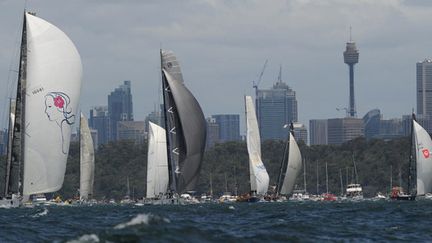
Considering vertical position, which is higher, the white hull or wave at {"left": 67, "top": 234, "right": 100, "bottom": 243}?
the white hull

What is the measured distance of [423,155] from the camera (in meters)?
133

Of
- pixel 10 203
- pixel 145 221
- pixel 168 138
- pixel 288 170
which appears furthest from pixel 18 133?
pixel 288 170

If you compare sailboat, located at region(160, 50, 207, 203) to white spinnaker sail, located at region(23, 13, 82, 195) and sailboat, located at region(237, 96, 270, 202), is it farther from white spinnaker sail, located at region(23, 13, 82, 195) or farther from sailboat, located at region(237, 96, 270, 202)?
sailboat, located at region(237, 96, 270, 202)

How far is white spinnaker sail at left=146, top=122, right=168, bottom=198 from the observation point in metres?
123

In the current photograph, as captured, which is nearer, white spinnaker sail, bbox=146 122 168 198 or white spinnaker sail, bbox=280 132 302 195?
white spinnaker sail, bbox=146 122 168 198

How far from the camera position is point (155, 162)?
127562mm

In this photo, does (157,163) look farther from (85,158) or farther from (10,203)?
(10,203)

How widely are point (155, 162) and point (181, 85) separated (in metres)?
27.0

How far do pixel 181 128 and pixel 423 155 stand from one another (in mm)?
39493

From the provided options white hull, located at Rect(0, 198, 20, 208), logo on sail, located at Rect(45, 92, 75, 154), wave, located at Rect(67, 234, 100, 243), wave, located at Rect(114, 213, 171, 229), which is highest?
logo on sail, located at Rect(45, 92, 75, 154)

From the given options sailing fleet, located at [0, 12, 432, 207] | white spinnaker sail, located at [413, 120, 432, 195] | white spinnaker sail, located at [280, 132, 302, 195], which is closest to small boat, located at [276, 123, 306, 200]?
white spinnaker sail, located at [280, 132, 302, 195]

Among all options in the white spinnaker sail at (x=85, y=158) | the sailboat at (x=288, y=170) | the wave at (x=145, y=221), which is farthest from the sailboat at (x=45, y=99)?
the sailboat at (x=288, y=170)

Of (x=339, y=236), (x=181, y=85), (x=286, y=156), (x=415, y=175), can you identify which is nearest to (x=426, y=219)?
(x=339, y=236)

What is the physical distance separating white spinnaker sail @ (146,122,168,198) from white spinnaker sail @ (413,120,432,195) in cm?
2414
